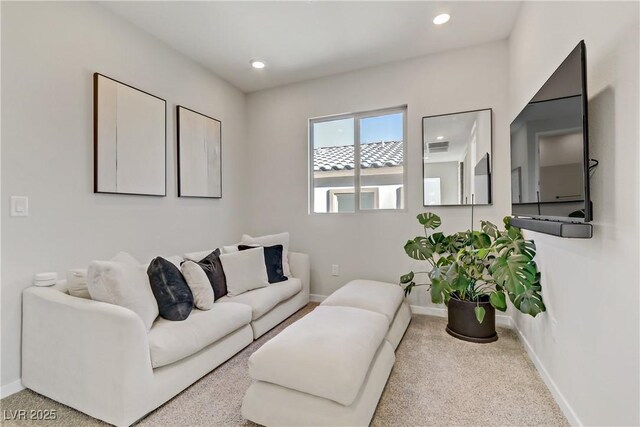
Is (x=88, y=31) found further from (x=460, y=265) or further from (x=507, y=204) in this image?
(x=507, y=204)

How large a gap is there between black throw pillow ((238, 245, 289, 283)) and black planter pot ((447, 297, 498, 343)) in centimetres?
170

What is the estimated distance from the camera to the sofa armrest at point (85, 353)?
4.96ft

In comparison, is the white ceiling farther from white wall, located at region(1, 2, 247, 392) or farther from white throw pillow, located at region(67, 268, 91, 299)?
white throw pillow, located at region(67, 268, 91, 299)

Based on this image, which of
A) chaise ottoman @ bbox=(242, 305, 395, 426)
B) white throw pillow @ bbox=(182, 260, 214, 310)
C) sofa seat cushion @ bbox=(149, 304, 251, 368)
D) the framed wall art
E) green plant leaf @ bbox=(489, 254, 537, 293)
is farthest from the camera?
the framed wall art

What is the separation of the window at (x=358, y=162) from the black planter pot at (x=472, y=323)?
125cm

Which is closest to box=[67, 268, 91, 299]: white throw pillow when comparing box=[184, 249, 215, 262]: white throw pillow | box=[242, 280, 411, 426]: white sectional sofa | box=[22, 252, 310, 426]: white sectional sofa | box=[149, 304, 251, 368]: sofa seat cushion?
box=[22, 252, 310, 426]: white sectional sofa

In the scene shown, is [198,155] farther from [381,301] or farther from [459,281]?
[459,281]

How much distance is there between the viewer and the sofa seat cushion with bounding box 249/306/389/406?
138 centimetres

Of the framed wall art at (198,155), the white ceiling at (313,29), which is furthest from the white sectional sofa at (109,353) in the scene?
the white ceiling at (313,29)

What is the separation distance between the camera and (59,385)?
66.4 inches

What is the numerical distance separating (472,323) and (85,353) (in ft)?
8.81

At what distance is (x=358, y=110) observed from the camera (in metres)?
3.47

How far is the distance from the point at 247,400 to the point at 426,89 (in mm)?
3184

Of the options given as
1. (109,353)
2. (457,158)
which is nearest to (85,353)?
(109,353)
